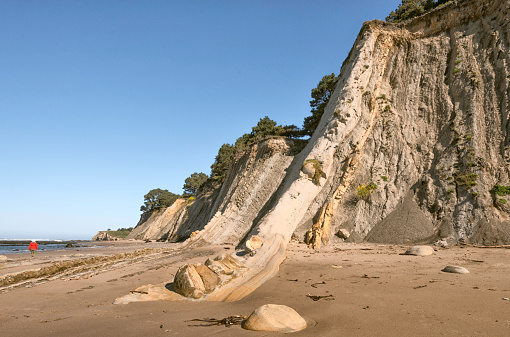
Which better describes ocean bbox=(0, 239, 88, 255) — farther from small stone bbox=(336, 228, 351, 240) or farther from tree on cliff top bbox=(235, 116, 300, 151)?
small stone bbox=(336, 228, 351, 240)

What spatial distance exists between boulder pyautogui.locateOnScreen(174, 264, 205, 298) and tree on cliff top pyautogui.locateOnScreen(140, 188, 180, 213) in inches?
2589

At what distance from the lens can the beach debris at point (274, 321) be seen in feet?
12.0

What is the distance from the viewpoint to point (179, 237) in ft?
126

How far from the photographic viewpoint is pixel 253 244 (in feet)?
30.5

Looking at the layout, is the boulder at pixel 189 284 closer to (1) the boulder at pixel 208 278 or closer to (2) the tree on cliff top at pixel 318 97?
(1) the boulder at pixel 208 278

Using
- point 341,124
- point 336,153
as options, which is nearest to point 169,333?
point 336,153

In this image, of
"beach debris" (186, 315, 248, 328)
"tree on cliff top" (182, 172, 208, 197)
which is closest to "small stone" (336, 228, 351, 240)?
"beach debris" (186, 315, 248, 328)

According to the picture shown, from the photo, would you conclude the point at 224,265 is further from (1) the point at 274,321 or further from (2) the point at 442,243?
(2) the point at 442,243

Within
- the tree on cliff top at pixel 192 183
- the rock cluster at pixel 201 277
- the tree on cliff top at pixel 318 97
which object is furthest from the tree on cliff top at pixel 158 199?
the rock cluster at pixel 201 277

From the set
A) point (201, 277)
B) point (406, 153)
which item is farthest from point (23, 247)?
point (406, 153)

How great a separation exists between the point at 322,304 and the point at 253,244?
4.50 m

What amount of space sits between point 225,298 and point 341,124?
14925 mm

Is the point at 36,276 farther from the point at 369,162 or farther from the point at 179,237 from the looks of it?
the point at 179,237

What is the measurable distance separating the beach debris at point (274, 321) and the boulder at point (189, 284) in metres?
2.02
